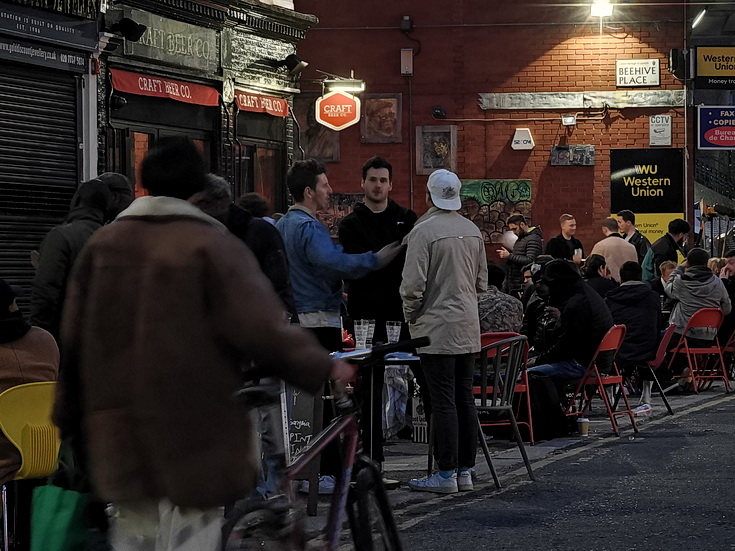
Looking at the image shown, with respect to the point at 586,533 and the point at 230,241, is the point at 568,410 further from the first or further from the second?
the point at 230,241

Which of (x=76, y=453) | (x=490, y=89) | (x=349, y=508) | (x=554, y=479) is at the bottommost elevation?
(x=554, y=479)

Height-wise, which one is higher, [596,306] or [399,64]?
[399,64]

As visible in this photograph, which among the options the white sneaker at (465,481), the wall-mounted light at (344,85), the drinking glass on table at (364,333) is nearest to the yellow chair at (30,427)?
the drinking glass on table at (364,333)

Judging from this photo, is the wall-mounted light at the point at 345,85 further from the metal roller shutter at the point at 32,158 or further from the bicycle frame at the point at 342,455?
the bicycle frame at the point at 342,455

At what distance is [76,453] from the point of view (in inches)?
170

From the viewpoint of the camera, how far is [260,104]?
1997 centimetres

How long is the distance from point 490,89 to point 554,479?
17989mm

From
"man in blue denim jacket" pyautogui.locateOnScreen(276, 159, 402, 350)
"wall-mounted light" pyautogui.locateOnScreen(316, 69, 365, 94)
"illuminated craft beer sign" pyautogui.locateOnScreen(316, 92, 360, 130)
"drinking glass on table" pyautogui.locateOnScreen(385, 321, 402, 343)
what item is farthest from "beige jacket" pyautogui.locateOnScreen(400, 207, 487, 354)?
"wall-mounted light" pyautogui.locateOnScreen(316, 69, 365, 94)

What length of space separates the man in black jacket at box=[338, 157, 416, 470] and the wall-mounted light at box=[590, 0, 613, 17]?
1789 centimetres

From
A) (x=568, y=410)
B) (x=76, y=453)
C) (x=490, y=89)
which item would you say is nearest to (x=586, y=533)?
(x=76, y=453)

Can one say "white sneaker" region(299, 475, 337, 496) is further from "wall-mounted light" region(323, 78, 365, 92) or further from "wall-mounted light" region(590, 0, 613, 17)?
"wall-mounted light" region(590, 0, 613, 17)

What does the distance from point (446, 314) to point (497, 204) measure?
1807 cm

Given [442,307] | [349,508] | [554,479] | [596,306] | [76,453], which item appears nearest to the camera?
[76,453]

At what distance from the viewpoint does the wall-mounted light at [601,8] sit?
2723 centimetres
